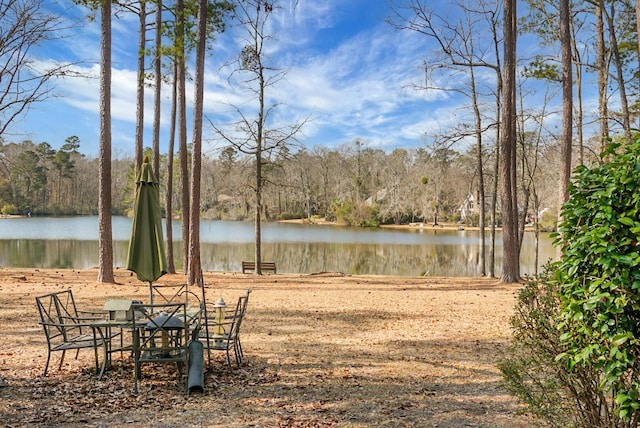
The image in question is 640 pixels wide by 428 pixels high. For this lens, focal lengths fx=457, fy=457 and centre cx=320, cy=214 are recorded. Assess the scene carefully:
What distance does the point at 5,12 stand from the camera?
39.4 feet

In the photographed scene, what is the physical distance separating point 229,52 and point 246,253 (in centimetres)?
1251

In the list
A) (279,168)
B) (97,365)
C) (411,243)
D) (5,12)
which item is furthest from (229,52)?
(411,243)

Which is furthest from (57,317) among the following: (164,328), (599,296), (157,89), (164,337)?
(157,89)

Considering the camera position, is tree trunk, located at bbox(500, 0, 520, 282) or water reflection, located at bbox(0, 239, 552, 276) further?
water reflection, located at bbox(0, 239, 552, 276)

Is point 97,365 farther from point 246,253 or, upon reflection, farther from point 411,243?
point 411,243

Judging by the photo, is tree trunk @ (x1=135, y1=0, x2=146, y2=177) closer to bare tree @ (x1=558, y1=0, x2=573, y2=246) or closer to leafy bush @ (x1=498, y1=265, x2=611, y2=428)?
bare tree @ (x1=558, y1=0, x2=573, y2=246)

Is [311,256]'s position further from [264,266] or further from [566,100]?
[566,100]

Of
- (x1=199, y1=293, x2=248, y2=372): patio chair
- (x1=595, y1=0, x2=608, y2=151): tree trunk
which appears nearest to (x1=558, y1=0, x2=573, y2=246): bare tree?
(x1=595, y1=0, x2=608, y2=151): tree trunk

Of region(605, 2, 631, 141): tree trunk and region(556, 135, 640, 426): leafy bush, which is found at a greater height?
region(605, 2, 631, 141): tree trunk

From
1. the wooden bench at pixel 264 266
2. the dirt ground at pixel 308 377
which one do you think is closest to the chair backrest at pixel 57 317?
the dirt ground at pixel 308 377

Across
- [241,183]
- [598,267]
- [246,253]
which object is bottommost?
[246,253]

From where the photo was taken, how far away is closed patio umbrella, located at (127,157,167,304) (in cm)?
518

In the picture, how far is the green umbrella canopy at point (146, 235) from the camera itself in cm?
518

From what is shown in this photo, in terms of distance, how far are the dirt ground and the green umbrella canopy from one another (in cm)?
104
